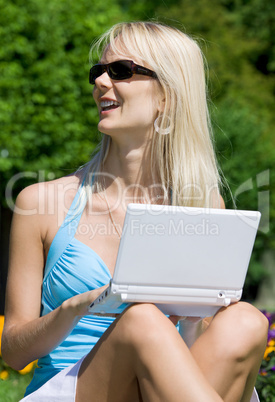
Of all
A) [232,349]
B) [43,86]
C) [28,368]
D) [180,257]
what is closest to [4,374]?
[28,368]

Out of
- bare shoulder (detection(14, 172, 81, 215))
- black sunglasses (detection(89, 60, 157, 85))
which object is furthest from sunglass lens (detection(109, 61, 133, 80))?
bare shoulder (detection(14, 172, 81, 215))

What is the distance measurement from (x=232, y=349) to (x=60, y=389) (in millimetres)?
568

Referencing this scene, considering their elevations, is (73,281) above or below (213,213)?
below

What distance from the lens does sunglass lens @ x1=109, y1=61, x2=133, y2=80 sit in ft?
8.27

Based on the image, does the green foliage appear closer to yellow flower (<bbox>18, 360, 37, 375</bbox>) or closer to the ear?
yellow flower (<bbox>18, 360, 37, 375</bbox>)

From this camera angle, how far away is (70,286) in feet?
7.64

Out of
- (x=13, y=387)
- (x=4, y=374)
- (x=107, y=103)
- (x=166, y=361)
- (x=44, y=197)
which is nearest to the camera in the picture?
A: (x=166, y=361)

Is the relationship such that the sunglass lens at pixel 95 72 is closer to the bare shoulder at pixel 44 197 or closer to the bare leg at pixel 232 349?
the bare shoulder at pixel 44 197

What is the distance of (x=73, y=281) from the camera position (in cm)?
234

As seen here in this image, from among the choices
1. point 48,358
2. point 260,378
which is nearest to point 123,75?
point 48,358

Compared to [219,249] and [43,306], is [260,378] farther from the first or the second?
[219,249]

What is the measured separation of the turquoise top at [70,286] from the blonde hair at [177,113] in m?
0.39

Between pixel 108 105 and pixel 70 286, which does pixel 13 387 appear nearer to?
pixel 70 286

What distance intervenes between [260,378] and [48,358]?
55.4 inches
